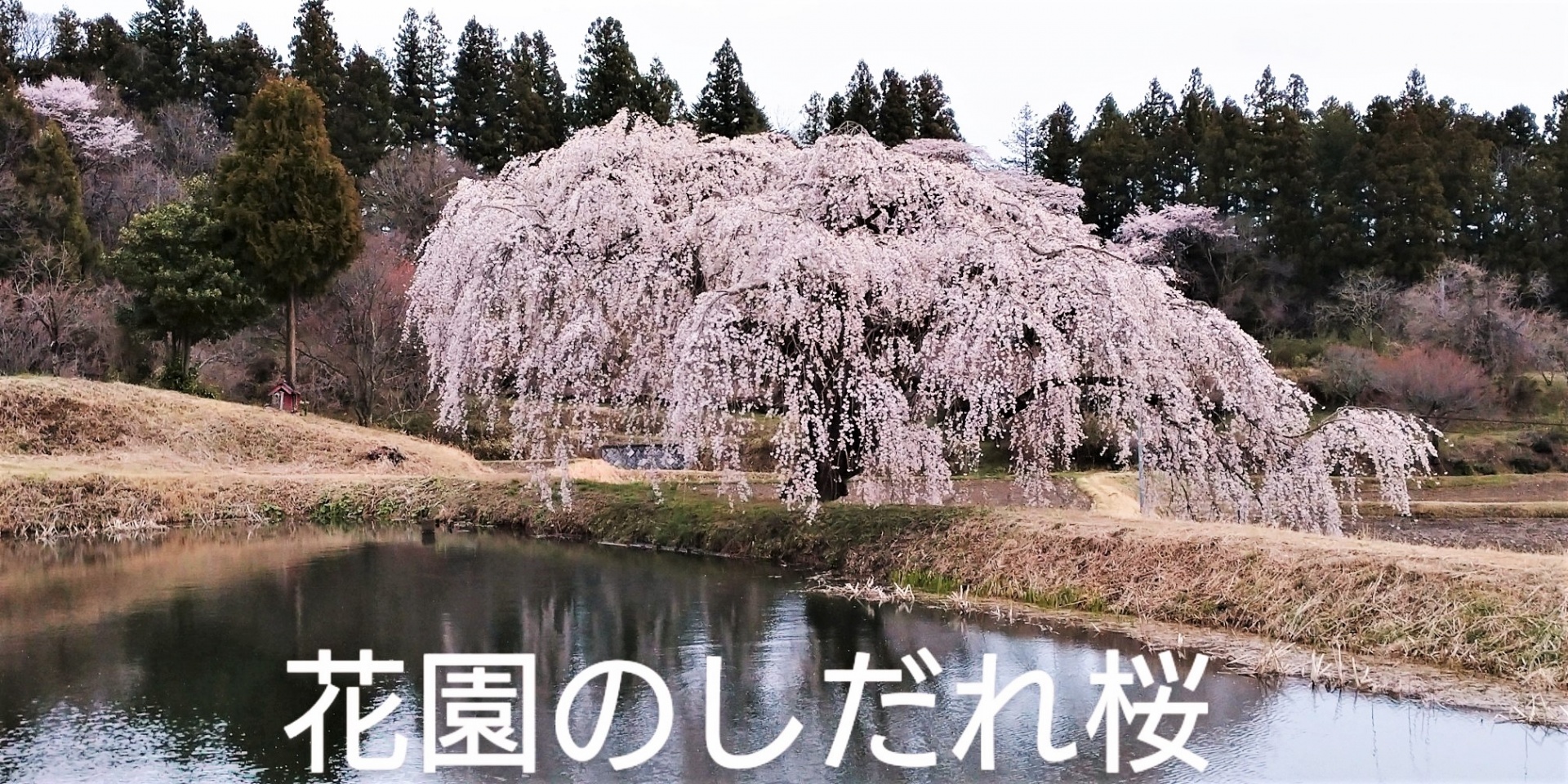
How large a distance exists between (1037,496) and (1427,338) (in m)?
23.0

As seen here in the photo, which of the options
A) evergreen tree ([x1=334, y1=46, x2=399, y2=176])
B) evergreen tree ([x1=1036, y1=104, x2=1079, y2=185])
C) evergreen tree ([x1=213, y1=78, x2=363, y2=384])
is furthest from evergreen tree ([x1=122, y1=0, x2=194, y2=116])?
evergreen tree ([x1=1036, y1=104, x2=1079, y2=185])

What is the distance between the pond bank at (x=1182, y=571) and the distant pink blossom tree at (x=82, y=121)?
2350 cm

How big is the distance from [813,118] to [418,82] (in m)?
15.4

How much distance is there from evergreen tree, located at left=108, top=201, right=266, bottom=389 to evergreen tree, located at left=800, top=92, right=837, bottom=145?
911 inches

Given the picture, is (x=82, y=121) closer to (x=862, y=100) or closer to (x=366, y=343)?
(x=366, y=343)

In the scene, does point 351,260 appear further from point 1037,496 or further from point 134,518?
point 1037,496

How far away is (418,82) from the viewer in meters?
48.0

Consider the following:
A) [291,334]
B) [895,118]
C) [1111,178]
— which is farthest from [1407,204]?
[291,334]

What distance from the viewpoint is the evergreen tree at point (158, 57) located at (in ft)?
152

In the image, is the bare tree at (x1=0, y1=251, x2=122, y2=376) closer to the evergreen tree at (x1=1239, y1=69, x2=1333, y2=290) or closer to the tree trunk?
the tree trunk

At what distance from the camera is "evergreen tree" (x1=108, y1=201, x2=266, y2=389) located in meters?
26.6

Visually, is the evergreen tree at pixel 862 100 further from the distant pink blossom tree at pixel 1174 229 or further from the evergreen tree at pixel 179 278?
the evergreen tree at pixel 179 278

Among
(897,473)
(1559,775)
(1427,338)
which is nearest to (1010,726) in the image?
(1559,775)

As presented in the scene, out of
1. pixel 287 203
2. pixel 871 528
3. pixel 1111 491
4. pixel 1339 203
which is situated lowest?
pixel 871 528
